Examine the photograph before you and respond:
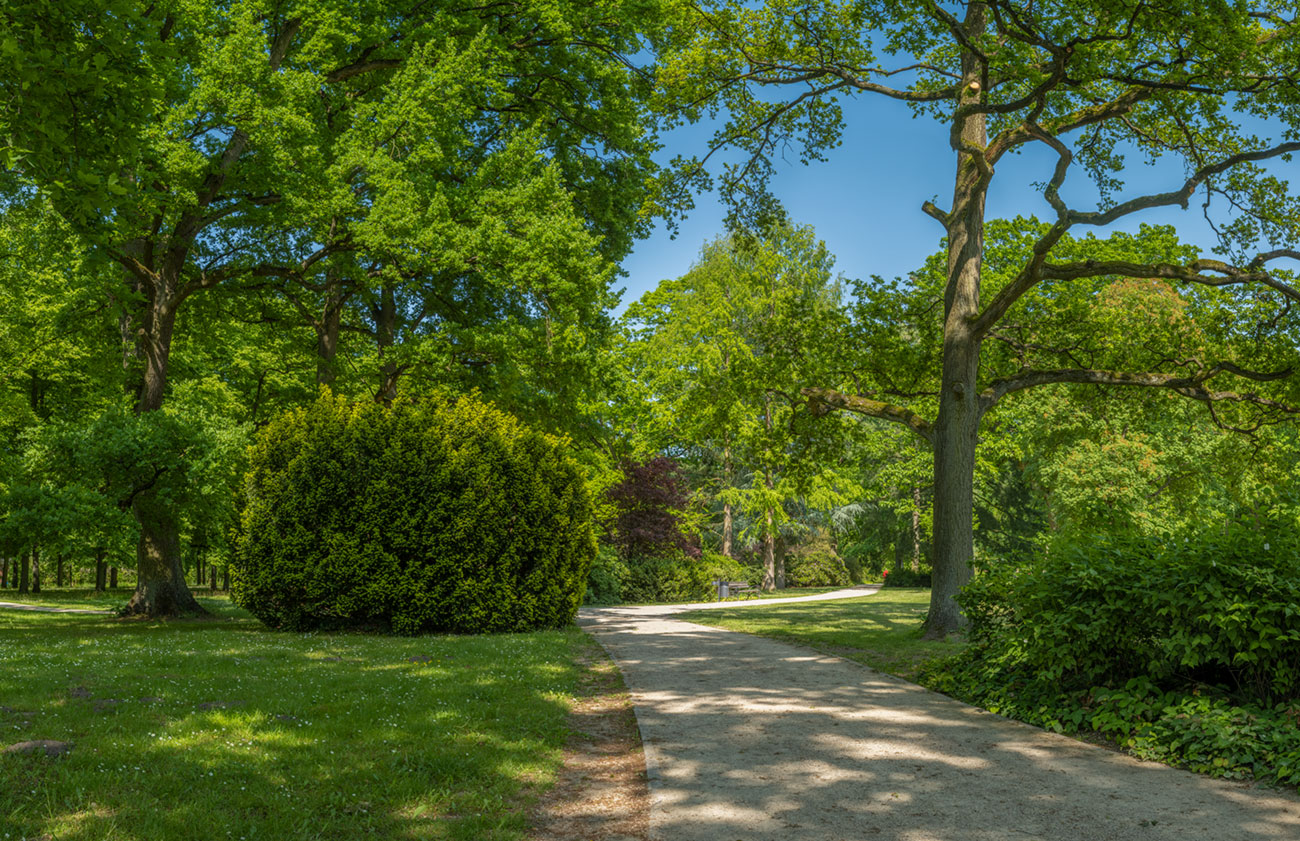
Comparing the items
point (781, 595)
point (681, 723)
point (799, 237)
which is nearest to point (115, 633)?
point (681, 723)

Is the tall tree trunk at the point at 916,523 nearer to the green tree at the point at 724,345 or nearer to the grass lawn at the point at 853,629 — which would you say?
the green tree at the point at 724,345

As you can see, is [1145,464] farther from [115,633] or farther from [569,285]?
[115,633]

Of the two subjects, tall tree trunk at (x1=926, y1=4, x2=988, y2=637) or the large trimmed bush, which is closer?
tall tree trunk at (x1=926, y1=4, x2=988, y2=637)

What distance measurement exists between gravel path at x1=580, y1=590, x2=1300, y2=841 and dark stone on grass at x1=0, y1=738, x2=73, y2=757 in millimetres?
3679

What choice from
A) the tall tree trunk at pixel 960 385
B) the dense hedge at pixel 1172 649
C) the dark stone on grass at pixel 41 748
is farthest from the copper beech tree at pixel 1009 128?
the dark stone on grass at pixel 41 748

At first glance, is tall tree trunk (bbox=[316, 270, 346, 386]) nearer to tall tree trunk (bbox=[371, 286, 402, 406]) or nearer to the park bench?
tall tree trunk (bbox=[371, 286, 402, 406])

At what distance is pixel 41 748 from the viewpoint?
16.0 ft

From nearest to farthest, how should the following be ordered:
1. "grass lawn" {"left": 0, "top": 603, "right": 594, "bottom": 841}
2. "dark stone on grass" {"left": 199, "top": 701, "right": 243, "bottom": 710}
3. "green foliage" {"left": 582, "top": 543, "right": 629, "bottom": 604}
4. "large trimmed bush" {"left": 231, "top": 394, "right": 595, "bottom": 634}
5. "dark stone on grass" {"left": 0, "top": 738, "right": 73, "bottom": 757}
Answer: "grass lawn" {"left": 0, "top": 603, "right": 594, "bottom": 841} → "dark stone on grass" {"left": 0, "top": 738, "right": 73, "bottom": 757} → "dark stone on grass" {"left": 199, "top": 701, "right": 243, "bottom": 710} → "large trimmed bush" {"left": 231, "top": 394, "right": 595, "bottom": 634} → "green foliage" {"left": 582, "top": 543, "right": 629, "bottom": 604}

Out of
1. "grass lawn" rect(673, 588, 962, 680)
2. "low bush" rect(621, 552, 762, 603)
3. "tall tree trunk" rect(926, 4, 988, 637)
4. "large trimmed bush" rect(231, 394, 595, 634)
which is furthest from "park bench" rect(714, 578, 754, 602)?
"tall tree trunk" rect(926, 4, 988, 637)

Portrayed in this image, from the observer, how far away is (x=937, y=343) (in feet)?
50.1

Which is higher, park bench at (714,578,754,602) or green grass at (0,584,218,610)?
park bench at (714,578,754,602)

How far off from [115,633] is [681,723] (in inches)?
458

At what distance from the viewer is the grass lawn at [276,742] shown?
4023mm

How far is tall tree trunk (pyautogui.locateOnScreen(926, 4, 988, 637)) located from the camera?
12.1m
